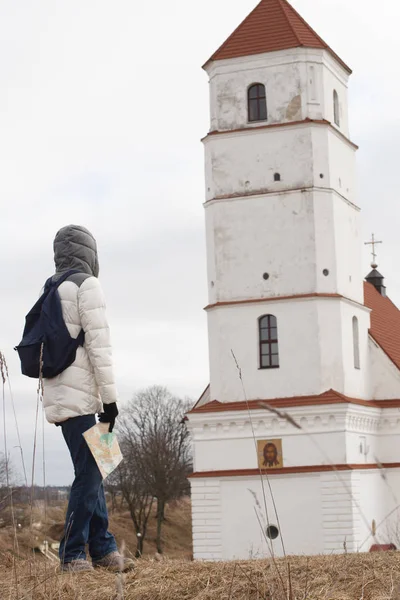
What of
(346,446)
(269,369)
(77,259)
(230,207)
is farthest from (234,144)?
(77,259)

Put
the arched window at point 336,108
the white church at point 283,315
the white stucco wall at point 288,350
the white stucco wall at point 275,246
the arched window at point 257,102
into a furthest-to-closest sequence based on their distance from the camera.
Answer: the arched window at point 336,108, the arched window at point 257,102, the white stucco wall at point 275,246, the white stucco wall at point 288,350, the white church at point 283,315

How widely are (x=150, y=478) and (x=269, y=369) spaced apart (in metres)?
37.4

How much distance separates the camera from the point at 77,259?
26.5 ft

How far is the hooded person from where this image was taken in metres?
7.62

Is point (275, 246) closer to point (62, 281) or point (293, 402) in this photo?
point (293, 402)

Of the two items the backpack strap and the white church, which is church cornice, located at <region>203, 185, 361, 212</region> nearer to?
the white church

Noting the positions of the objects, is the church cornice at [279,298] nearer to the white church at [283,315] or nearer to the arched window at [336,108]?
the white church at [283,315]

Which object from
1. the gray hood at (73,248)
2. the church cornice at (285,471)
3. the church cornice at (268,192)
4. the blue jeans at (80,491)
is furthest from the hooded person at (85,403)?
the church cornice at (268,192)

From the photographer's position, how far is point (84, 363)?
7766mm

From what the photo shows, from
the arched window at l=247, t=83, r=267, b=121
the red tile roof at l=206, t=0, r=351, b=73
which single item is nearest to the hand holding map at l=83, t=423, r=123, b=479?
the arched window at l=247, t=83, r=267, b=121

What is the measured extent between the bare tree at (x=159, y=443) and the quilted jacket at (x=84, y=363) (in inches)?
2217

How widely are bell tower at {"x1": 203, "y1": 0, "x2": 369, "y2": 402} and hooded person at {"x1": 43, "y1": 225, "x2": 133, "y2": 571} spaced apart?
86.7 ft

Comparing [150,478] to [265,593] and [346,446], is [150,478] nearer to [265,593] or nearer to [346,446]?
[346,446]

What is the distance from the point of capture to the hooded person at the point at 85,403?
7621mm
